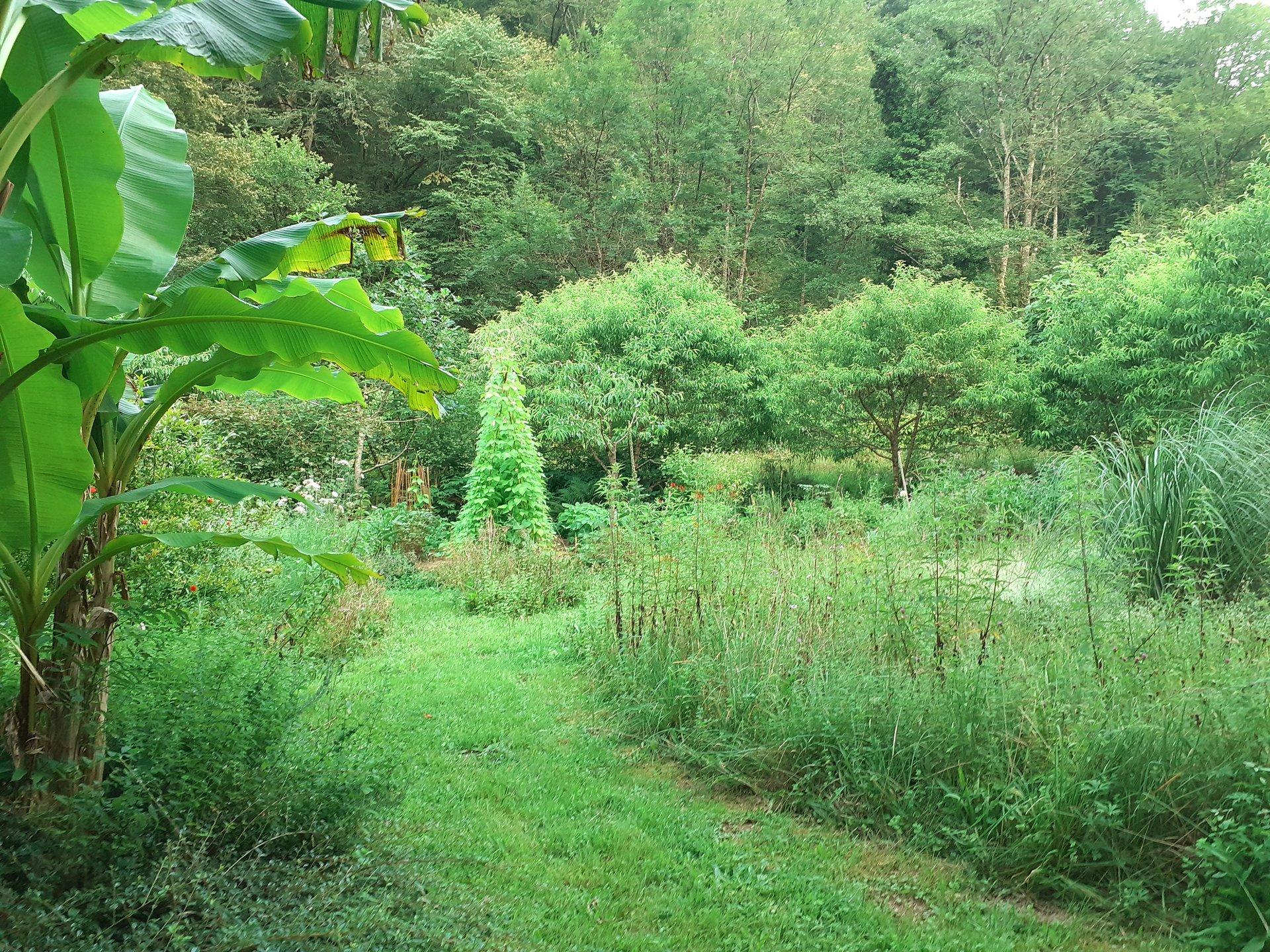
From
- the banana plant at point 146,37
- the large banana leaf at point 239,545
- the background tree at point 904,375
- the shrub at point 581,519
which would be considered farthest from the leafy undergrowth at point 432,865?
the background tree at point 904,375

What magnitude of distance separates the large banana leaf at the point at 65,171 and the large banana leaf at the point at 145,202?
0.10 m

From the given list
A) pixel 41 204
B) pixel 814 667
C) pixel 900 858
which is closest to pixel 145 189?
pixel 41 204

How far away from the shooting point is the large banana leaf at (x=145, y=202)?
3.02 meters

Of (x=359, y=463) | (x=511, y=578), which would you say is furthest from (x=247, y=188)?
(x=511, y=578)

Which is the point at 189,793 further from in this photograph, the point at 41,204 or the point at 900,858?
the point at 900,858

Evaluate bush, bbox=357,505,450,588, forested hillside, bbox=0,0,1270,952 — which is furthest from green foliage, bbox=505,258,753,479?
bush, bbox=357,505,450,588

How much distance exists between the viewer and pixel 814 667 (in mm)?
4285

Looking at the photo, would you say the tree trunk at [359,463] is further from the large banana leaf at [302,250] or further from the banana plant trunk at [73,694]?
the banana plant trunk at [73,694]

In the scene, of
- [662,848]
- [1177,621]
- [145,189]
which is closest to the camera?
[145,189]

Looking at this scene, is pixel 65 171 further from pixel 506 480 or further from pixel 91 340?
pixel 506 480

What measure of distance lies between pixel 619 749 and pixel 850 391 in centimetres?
1026

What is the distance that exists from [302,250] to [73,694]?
225 centimetres

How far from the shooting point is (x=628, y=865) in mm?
3412

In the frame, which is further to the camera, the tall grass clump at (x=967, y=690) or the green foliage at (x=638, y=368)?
the green foliage at (x=638, y=368)
